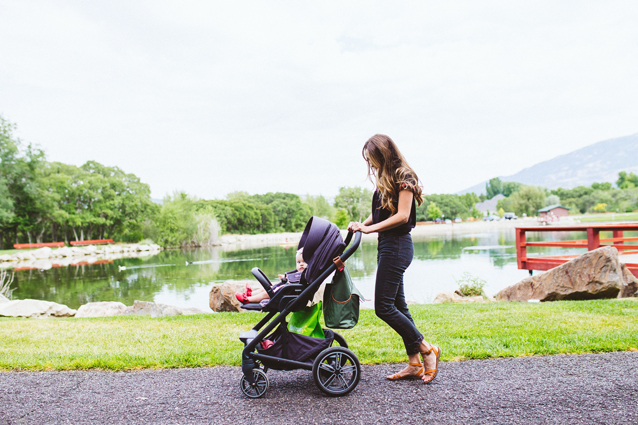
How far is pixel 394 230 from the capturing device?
10.5 feet

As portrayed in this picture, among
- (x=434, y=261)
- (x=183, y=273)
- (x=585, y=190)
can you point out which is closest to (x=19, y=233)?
(x=183, y=273)

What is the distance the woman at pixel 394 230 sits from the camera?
3.18 m

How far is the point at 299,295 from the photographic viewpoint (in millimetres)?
3133

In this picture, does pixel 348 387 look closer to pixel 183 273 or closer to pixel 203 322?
pixel 203 322

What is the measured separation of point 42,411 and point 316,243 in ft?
7.30

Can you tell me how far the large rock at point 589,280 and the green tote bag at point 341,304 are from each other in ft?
20.2

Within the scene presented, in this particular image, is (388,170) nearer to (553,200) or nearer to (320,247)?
(320,247)

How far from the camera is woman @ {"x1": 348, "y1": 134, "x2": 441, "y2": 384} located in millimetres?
3176

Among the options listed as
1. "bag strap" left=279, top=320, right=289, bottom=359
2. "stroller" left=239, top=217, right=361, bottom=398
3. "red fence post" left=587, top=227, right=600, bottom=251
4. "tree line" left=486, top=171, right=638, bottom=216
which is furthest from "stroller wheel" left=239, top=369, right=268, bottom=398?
"tree line" left=486, top=171, right=638, bottom=216

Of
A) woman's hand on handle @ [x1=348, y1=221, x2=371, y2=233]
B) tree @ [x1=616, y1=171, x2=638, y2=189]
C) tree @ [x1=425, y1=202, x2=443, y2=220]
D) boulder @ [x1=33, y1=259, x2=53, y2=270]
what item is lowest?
boulder @ [x1=33, y1=259, x2=53, y2=270]

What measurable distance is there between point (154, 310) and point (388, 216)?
7370 millimetres

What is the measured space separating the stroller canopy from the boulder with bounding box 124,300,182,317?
6.49 meters

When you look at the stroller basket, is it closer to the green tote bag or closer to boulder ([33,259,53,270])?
the green tote bag

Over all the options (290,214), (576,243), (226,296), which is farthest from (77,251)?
(290,214)
